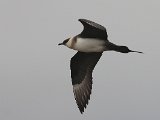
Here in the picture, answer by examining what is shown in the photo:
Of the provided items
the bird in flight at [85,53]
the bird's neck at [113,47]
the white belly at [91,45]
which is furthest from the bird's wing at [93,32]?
the bird's neck at [113,47]

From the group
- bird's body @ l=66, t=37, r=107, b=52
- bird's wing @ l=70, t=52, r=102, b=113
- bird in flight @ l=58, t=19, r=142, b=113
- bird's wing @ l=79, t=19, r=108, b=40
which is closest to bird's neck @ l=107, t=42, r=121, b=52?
bird in flight @ l=58, t=19, r=142, b=113

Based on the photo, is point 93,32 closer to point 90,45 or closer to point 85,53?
point 90,45

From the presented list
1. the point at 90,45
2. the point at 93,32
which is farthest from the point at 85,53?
the point at 93,32

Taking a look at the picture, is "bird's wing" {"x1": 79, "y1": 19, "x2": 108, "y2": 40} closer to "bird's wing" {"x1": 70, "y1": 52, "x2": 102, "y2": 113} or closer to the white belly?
the white belly

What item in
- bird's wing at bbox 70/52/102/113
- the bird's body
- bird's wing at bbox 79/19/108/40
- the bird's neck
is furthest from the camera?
bird's wing at bbox 70/52/102/113

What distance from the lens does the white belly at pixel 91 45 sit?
536 inches

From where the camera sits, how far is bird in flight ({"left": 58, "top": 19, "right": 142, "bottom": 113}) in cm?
1338

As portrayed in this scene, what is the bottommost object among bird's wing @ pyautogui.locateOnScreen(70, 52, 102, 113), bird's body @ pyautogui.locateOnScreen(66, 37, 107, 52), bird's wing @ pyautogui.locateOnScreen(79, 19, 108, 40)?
bird's wing @ pyautogui.locateOnScreen(70, 52, 102, 113)

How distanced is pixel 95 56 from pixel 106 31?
1.95m

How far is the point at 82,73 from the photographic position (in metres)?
15.1

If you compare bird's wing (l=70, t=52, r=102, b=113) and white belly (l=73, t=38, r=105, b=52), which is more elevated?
white belly (l=73, t=38, r=105, b=52)

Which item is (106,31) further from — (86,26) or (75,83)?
(75,83)

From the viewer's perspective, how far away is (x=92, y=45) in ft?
44.8

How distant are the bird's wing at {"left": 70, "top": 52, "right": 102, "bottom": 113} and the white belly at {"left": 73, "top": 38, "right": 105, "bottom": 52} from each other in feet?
3.40
